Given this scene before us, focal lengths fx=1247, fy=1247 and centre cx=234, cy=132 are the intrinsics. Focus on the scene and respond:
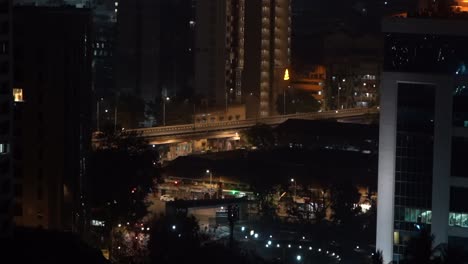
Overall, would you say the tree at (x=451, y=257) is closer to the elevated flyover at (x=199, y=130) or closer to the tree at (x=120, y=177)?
the tree at (x=120, y=177)

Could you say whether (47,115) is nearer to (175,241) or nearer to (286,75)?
(175,241)

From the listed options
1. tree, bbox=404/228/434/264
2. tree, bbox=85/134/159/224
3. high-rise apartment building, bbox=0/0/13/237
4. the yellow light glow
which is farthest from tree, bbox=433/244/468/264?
the yellow light glow

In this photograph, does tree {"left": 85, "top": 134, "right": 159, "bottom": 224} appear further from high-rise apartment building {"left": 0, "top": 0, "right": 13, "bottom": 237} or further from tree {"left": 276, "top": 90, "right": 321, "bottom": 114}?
tree {"left": 276, "top": 90, "right": 321, "bottom": 114}

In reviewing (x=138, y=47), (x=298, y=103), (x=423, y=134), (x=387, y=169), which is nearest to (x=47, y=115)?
(x=387, y=169)

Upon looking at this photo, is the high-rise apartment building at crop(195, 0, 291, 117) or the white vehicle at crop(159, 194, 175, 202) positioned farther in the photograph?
the high-rise apartment building at crop(195, 0, 291, 117)

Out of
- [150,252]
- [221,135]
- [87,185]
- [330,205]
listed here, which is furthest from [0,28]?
[221,135]

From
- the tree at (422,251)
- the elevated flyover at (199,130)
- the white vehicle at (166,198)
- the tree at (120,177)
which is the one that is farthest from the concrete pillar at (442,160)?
the elevated flyover at (199,130)
